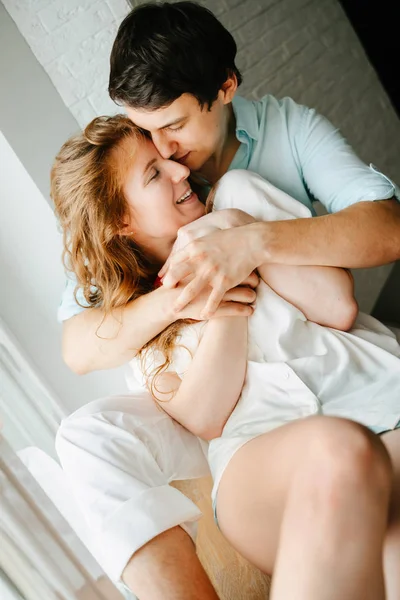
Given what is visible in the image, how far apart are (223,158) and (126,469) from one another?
879 millimetres

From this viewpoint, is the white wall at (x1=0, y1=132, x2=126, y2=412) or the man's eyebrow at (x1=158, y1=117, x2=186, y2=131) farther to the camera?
the white wall at (x1=0, y1=132, x2=126, y2=412)

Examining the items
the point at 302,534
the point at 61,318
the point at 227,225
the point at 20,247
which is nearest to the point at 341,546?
the point at 302,534

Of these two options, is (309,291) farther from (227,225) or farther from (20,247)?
(20,247)

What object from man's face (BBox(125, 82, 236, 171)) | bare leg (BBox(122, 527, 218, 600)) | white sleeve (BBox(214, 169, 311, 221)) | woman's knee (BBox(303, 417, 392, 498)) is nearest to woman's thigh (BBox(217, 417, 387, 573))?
woman's knee (BBox(303, 417, 392, 498))

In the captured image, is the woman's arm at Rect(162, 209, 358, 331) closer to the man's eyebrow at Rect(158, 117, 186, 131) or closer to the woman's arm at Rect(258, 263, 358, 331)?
the woman's arm at Rect(258, 263, 358, 331)

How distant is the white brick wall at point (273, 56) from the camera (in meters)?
1.92

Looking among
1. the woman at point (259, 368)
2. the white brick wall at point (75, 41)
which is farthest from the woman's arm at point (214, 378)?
the white brick wall at point (75, 41)

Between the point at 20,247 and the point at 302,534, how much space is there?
4.48 ft

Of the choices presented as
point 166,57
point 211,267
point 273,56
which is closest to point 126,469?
point 211,267

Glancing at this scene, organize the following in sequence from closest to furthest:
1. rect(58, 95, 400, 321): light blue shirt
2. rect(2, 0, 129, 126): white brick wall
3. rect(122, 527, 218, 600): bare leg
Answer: rect(122, 527, 218, 600): bare leg
rect(58, 95, 400, 321): light blue shirt
rect(2, 0, 129, 126): white brick wall

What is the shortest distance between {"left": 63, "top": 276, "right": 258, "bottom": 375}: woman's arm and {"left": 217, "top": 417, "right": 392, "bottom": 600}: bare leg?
1.27 ft

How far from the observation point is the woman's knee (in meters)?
0.93

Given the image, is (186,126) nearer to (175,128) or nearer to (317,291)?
(175,128)

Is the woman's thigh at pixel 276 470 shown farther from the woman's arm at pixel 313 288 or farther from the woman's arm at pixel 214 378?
the woman's arm at pixel 313 288
